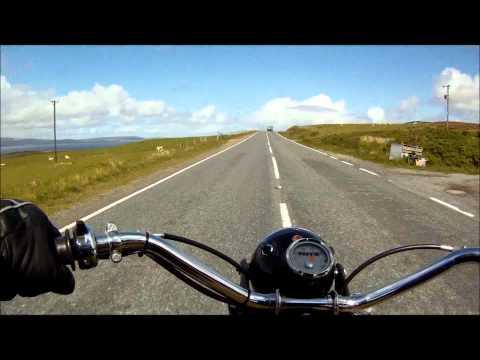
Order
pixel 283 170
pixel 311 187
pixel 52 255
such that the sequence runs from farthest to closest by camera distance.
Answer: pixel 283 170, pixel 311 187, pixel 52 255

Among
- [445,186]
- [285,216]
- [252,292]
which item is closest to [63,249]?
[252,292]

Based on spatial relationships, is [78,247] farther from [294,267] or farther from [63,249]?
[294,267]

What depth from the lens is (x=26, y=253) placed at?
927 millimetres

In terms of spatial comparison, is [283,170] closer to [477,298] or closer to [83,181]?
[83,181]

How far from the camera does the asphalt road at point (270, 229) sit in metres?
3.60

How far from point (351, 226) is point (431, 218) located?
196 centimetres

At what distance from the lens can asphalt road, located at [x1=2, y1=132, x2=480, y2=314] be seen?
11.8ft

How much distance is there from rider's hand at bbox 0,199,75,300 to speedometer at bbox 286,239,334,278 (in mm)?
748

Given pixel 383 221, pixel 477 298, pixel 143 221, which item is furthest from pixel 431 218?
pixel 143 221

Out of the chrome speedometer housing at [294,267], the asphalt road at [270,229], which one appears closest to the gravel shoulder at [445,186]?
the asphalt road at [270,229]

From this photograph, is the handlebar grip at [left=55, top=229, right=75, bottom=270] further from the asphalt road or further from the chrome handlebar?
the asphalt road

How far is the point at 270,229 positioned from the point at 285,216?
923 millimetres
